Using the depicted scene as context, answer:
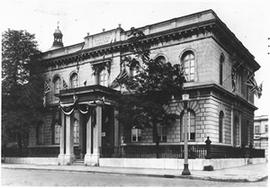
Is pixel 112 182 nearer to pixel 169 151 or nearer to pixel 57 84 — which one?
pixel 169 151

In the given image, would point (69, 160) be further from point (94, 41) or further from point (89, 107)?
point (94, 41)

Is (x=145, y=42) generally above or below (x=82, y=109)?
above

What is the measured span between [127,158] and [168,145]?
160 inches

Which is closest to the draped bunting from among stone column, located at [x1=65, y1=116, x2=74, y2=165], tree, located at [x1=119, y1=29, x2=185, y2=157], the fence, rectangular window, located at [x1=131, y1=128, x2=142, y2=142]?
stone column, located at [x1=65, y1=116, x2=74, y2=165]

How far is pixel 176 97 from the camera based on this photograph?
27406 mm

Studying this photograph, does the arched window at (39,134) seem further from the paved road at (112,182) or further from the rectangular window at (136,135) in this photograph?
the paved road at (112,182)

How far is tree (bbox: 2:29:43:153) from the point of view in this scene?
108 ft

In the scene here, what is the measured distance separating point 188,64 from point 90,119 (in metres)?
8.46

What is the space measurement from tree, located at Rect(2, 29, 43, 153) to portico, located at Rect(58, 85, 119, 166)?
5.94 metres

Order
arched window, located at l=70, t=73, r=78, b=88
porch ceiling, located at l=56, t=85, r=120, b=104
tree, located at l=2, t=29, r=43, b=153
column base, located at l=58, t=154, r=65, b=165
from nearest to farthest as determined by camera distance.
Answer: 1. porch ceiling, located at l=56, t=85, r=120, b=104
2. column base, located at l=58, t=154, r=65, b=165
3. tree, located at l=2, t=29, r=43, b=153
4. arched window, located at l=70, t=73, r=78, b=88

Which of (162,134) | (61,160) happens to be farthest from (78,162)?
(162,134)

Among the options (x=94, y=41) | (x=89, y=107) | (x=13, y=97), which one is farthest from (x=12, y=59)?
(x=89, y=107)

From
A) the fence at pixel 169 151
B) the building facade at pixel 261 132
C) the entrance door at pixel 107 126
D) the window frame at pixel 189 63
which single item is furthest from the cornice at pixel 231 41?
the building facade at pixel 261 132

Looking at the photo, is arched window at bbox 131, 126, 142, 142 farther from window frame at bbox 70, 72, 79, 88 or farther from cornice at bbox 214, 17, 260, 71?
cornice at bbox 214, 17, 260, 71
